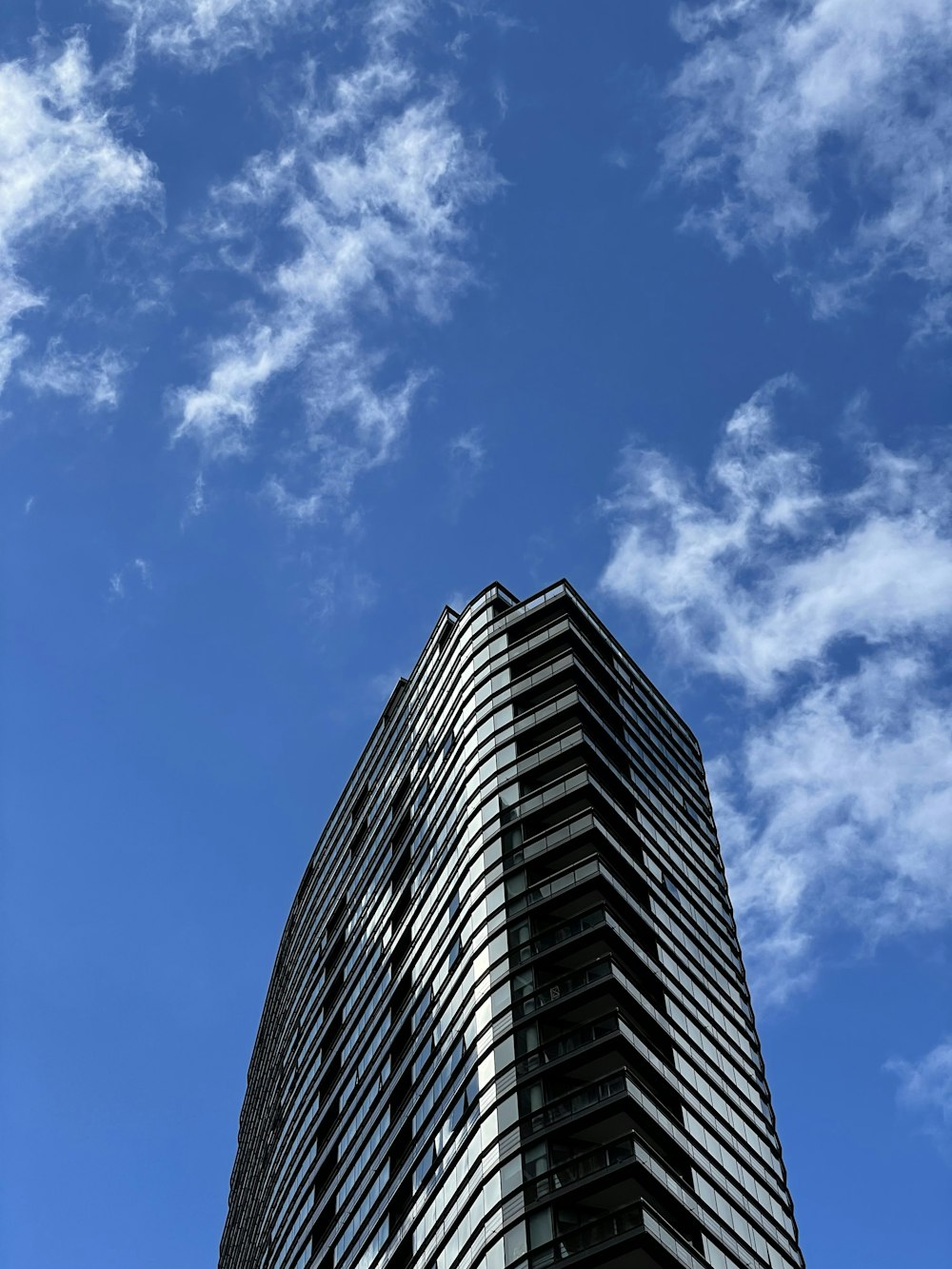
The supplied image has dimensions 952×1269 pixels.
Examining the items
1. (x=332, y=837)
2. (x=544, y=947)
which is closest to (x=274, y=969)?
(x=332, y=837)

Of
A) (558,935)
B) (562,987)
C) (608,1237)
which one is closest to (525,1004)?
(562,987)

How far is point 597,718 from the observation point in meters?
87.9

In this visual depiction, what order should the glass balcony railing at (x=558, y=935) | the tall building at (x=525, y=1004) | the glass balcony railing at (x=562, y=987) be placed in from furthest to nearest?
the glass balcony railing at (x=558, y=935) < the glass balcony railing at (x=562, y=987) < the tall building at (x=525, y=1004)

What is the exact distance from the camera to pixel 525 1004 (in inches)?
2739

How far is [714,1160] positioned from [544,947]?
1199 cm

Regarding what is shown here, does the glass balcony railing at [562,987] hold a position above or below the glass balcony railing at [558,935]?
below

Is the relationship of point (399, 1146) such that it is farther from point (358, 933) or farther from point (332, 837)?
point (332, 837)

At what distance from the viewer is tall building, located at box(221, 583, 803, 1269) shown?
63.7 metres

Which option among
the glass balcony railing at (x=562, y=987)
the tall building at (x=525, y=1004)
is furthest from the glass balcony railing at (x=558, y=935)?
the glass balcony railing at (x=562, y=987)

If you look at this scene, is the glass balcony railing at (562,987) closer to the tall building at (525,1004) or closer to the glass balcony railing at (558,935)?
the tall building at (525,1004)

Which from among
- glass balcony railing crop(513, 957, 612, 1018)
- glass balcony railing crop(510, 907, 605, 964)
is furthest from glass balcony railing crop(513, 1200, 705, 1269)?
glass balcony railing crop(510, 907, 605, 964)

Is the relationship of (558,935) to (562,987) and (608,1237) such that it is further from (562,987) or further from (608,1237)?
(608,1237)

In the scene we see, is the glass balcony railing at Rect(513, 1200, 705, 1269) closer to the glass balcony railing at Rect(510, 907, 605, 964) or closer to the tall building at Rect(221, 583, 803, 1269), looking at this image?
the tall building at Rect(221, 583, 803, 1269)

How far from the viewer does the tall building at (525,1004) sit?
6366 cm
